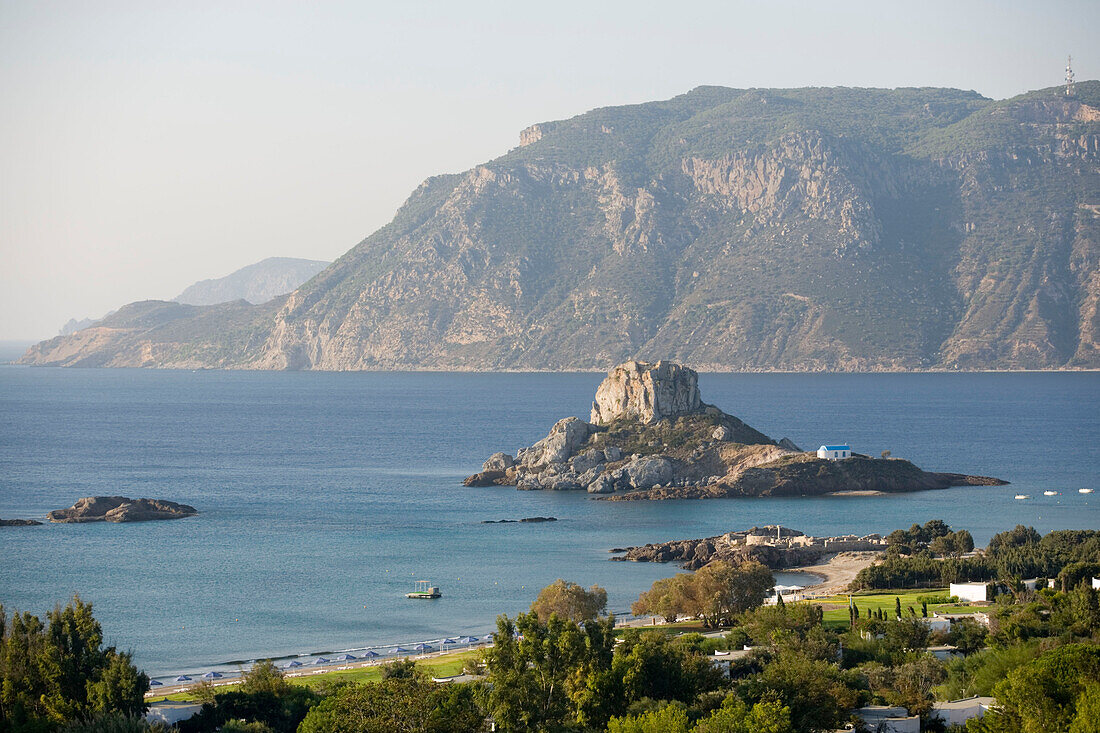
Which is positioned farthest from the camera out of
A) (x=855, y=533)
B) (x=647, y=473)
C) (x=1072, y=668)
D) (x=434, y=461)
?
(x=434, y=461)

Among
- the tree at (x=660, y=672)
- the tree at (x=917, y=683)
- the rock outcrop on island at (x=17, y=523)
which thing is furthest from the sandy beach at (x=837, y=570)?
the rock outcrop on island at (x=17, y=523)

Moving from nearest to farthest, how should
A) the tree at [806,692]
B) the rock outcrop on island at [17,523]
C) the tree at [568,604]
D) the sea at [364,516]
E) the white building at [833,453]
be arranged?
1. the tree at [806,692]
2. the tree at [568,604]
3. the sea at [364,516]
4. the rock outcrop on island at [17,523]
5. the white building at [833,453]

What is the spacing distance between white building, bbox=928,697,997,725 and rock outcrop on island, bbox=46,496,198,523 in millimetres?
63819

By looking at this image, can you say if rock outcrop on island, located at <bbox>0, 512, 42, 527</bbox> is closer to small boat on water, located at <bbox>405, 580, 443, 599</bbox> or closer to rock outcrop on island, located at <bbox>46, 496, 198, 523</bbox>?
rock outcrop on island, located at <bbox>46, 496, 198, 523</bbox>

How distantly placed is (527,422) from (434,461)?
3807cm

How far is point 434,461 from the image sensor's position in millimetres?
124125

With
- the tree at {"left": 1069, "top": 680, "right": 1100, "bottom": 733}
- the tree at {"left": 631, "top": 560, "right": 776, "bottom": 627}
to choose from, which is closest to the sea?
the tree at {"left": 631, "top": 560, "right": 776, "bottom": 627}

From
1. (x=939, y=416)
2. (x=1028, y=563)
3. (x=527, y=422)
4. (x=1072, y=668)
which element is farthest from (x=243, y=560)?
(x=939, y=416)

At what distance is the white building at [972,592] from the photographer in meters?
57.8

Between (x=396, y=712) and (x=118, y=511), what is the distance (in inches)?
2484

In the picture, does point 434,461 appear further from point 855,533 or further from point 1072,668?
point 1072,668

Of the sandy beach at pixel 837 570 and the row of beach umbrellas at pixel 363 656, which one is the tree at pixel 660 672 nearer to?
the row of beach umbrellas at pixel 363 656

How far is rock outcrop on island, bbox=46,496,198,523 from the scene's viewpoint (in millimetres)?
89125

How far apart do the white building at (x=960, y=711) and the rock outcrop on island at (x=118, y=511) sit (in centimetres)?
6382
